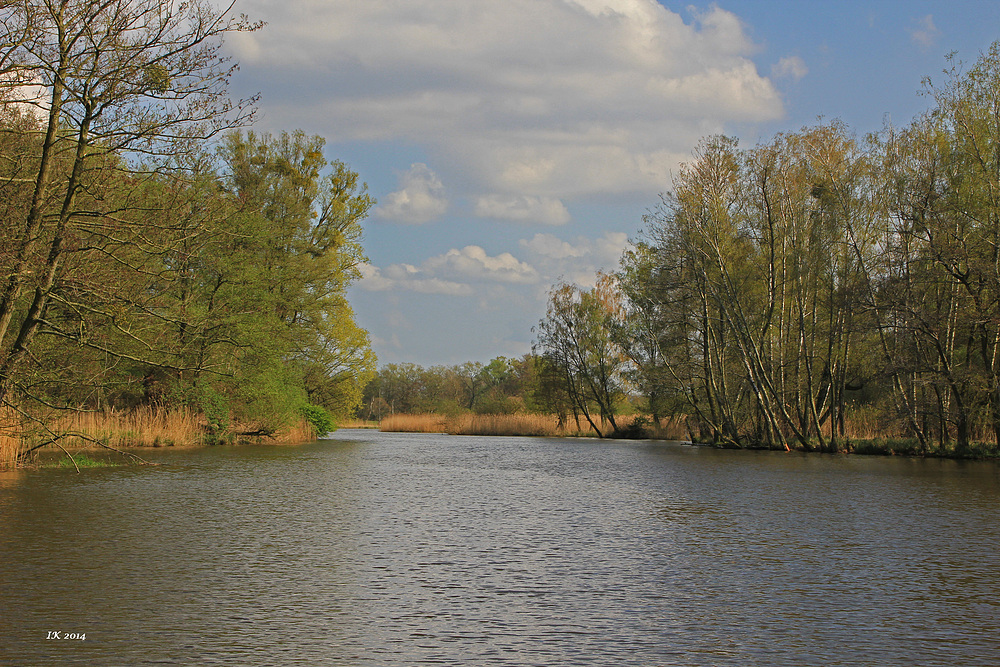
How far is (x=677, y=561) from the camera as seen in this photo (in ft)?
30.5

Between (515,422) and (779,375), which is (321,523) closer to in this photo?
A: (779,375)

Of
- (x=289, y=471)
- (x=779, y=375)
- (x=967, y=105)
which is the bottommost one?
(x=289, y=471)

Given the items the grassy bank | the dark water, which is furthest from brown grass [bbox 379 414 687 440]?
the dark water

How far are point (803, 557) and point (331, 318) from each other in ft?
109

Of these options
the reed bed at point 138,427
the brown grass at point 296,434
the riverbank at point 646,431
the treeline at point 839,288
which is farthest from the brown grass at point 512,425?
the reed bed at point 138,427

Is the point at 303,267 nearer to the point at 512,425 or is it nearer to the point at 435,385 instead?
the point at 512,425

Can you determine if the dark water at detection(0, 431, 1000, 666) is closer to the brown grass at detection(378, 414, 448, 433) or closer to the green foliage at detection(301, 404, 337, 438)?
the green foliage at detection(301, 404, 337, 438)

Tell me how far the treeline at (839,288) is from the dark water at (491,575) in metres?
11.6

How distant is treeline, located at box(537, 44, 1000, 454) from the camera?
26.6m

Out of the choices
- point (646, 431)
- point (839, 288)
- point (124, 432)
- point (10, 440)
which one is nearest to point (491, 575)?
point (10, 440)

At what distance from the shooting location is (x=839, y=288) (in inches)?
1260

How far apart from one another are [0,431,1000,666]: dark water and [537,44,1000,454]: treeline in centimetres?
1155

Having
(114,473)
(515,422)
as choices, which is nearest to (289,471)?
(114,473)

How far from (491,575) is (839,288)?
27.3 meters
